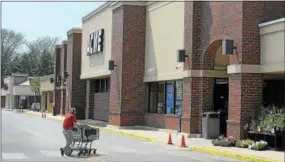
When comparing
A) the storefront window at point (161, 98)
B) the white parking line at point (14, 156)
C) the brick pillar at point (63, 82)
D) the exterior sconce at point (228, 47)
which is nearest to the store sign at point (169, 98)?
the storefront window at point (161, 98)

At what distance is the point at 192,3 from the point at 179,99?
551 centimetres

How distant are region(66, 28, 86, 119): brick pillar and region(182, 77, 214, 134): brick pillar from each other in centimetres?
2580

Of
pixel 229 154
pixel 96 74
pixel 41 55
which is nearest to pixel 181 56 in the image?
pixel 229 154

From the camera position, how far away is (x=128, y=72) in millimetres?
34125

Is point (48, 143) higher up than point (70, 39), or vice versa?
point (70, 39)

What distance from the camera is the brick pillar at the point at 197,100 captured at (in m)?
25.7

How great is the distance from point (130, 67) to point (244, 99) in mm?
→ 13683

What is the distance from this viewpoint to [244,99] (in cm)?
2152

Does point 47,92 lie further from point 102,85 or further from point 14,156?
point 14,156

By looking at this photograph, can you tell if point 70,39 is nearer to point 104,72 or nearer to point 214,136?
point 104,72

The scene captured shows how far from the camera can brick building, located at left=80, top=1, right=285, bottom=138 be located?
21.6 meters

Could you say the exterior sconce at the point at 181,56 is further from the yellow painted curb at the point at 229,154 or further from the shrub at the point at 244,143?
the shrub at the point at 244,143

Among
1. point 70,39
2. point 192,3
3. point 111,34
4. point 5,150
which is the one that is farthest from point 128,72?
point 70,39

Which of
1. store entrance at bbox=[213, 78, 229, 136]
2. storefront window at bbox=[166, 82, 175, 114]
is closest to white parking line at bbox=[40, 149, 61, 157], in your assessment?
store entrance at bbox=[213, 78, 229, 136]
